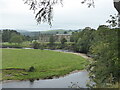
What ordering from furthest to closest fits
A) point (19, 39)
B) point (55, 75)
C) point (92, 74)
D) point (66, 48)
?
point (19, 39) < point (66, 48) < point (55, 75) < point (92, 74)

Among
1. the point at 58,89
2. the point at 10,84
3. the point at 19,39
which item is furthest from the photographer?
the point at 19,39

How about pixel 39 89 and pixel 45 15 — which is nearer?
pixel 45 15

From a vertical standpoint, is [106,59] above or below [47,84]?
above

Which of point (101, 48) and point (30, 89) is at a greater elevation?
point (101, 48)

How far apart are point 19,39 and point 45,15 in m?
70.5

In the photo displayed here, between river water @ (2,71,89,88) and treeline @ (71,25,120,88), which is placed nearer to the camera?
treeline @ (71,25,120,88)

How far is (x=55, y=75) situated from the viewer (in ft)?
75.4

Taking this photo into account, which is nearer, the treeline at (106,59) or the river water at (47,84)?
the treeline at (106,59)

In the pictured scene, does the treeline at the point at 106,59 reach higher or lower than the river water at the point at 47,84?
higher

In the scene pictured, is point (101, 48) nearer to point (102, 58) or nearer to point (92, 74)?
point (102, 58)

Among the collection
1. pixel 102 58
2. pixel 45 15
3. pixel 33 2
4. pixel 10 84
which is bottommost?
pixel 10 84

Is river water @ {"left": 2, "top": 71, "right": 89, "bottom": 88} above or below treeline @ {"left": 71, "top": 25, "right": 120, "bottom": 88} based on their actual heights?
below

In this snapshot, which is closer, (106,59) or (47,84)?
(106,59)

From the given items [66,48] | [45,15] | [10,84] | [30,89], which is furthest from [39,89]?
[66,48]
